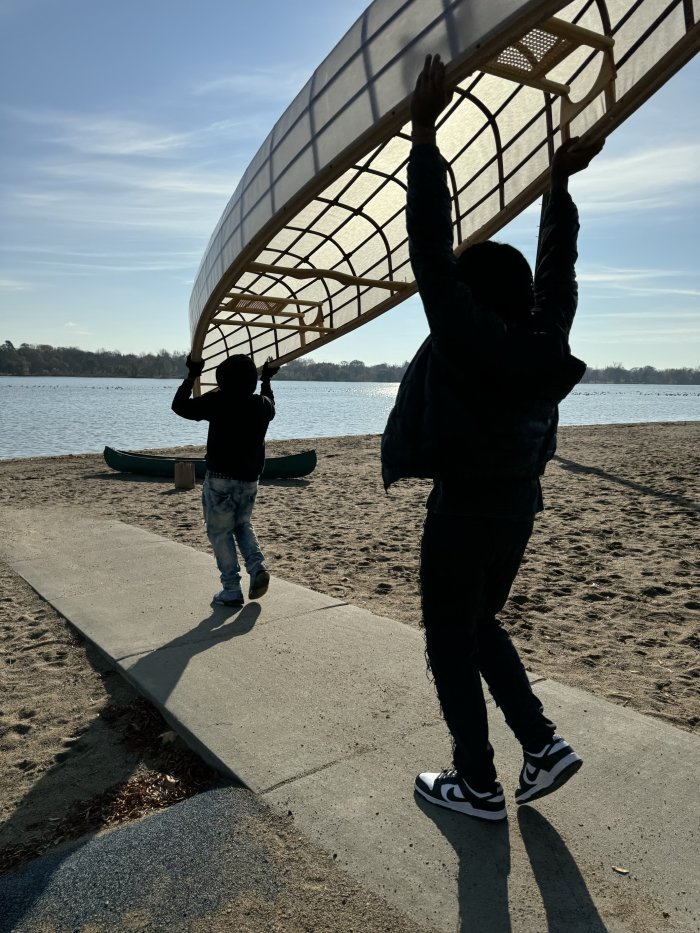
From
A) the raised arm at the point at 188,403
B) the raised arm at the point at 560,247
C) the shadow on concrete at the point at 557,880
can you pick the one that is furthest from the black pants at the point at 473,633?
the raised arm at the point at 188,403

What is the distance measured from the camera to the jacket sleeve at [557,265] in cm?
239

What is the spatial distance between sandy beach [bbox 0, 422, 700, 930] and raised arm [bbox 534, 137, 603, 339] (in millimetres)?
1962

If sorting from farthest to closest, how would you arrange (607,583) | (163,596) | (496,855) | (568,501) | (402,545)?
(568,501) < (402,545) < (607,583) < (163,596) < (496,855)

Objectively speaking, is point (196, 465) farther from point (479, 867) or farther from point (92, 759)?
point (479, 867)

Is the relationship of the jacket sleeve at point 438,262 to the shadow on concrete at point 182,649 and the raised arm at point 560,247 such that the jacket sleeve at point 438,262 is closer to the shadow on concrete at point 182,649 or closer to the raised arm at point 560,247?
the raised arm at point 560,247

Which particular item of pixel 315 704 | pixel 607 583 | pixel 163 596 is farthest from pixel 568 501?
pixel 315 704

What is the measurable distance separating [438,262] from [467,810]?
6.25 feet

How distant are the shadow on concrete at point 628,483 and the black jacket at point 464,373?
8156mm

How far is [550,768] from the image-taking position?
8.32 ft

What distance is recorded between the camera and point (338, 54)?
366cm

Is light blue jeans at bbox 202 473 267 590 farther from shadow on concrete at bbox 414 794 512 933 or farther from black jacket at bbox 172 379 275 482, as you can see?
shadow on concrete at bbox 414 794 512 933

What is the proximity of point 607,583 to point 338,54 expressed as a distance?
15.1ft

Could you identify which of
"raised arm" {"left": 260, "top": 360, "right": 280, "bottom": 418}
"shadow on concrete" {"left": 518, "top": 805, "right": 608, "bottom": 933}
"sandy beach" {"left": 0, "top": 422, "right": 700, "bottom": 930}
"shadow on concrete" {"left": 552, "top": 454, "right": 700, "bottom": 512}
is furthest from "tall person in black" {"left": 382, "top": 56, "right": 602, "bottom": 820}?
"shadow on concrete" {"left": 552, "top": 454, "right": 700, "bottom": 512}

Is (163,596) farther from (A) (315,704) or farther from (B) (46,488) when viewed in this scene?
(B) (46,488)
